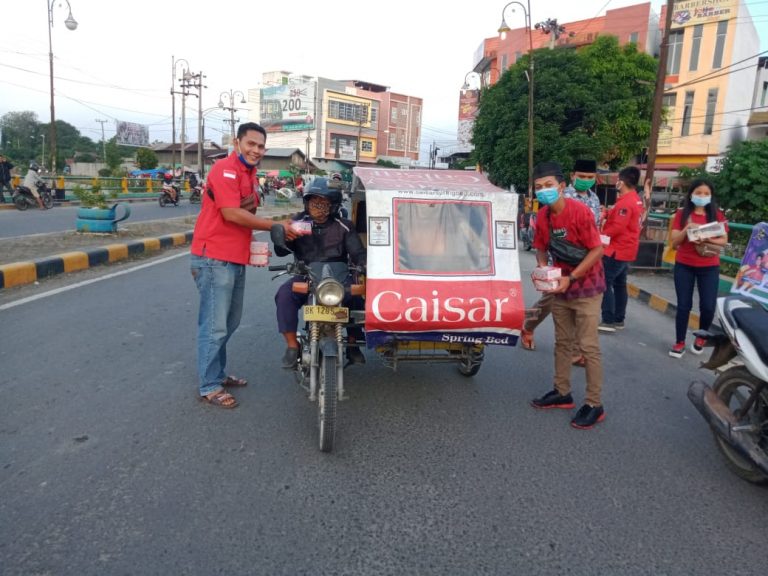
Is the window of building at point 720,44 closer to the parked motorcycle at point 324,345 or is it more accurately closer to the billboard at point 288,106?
the parked motorcycle at point 324,345

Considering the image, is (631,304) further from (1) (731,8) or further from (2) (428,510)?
(1) (731,8)

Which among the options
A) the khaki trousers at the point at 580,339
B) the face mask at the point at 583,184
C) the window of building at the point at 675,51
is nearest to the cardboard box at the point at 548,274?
the khaki trousers at the point at 580,339

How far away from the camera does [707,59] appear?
30.9 m

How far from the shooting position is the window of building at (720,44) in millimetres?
29922

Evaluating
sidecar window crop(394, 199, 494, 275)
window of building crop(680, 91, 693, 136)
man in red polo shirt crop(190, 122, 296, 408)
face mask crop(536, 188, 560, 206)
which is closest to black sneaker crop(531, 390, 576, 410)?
sidecar window crop(394, 199, 494, 275)

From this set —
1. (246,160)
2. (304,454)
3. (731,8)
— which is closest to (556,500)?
(304,454)

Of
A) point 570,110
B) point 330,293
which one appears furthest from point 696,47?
point 330,293

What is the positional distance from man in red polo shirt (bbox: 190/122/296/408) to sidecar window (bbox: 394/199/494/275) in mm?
732

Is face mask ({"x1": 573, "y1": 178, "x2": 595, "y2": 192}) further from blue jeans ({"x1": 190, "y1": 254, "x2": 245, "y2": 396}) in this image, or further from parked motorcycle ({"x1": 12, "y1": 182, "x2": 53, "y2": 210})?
parked motorcycle ({"x1": 12, "y1": 182, "x2": 53, "y2": 210})

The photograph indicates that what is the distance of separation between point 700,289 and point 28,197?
A: 19.3 meters

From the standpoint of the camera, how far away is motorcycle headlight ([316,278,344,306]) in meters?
3.38

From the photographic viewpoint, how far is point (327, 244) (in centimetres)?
416

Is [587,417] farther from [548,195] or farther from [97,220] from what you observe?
[97,220]

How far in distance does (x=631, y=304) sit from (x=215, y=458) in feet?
24.2
